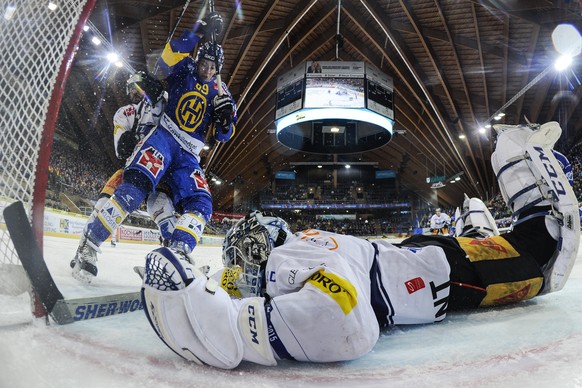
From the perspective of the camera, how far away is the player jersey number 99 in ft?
6.55

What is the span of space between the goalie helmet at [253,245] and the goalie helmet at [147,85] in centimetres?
125

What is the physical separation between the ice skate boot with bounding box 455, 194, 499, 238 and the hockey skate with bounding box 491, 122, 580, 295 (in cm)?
45

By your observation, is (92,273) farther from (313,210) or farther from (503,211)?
(313,210)

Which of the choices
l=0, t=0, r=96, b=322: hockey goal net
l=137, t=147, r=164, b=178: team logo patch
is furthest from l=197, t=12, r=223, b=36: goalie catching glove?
l=0, t=0, r=96, b=322: hockey goal net

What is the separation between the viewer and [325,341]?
2.41 ft

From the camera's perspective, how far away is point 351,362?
80cm

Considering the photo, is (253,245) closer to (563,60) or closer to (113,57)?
(113,57)

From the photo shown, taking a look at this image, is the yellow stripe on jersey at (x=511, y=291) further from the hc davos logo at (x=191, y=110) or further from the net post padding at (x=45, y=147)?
the hc davos logo at (x=191, y=110)

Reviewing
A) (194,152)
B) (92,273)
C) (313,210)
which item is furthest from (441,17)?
(313,210)

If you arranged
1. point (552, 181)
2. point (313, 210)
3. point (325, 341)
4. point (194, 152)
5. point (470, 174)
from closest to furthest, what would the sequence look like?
point (325, 341) → point (552, 181) → point (194, 152) → point (470, 174) → point (313, 210)

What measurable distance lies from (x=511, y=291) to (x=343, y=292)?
2.47ft

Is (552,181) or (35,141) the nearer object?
(35,141)

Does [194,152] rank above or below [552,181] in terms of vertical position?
above

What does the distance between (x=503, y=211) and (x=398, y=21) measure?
16.6 feet
